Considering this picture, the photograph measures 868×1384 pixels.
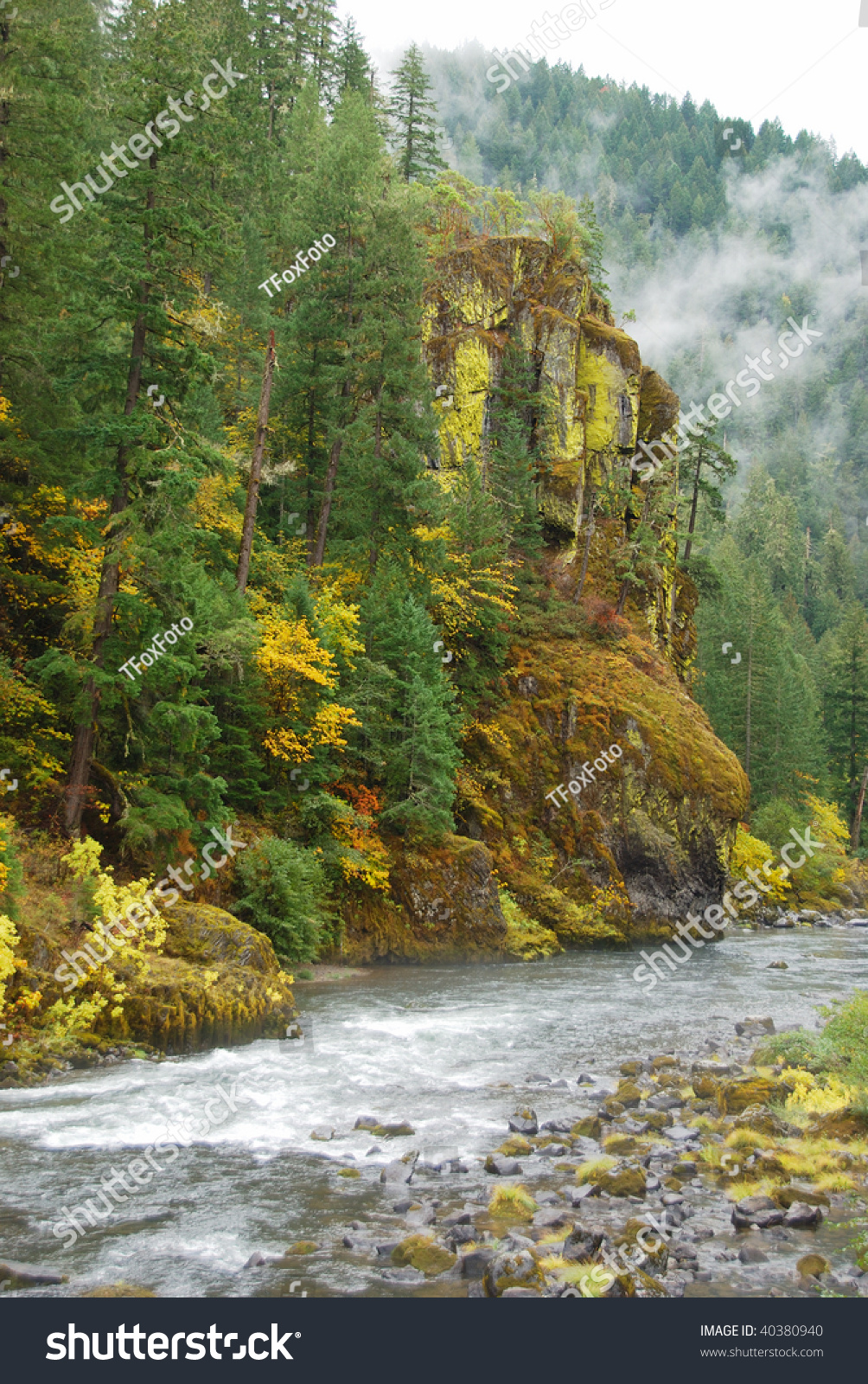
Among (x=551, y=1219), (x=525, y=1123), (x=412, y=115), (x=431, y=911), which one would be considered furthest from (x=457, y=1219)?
(x=412, y=115)

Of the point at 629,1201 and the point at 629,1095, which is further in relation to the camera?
the point at 629,1095

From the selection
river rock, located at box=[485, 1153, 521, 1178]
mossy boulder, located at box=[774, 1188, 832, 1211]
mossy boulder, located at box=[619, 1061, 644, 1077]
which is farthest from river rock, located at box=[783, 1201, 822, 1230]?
mossy boulder, located at box=[619, 1061, 644, 1077]

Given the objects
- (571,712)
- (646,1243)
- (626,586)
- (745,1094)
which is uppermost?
(626,586)

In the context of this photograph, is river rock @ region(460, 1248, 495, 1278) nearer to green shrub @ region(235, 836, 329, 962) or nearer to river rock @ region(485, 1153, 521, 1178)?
river rock @ region(485, 1153, 521, 1178)

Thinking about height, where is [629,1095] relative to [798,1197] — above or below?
below

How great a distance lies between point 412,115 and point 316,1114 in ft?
182

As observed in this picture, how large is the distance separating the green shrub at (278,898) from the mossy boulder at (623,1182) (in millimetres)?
11369

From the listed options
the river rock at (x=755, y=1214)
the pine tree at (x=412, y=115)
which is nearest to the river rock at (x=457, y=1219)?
the river rock at (x=755, y=1214)

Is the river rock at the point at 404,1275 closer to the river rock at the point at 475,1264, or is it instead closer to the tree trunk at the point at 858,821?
the river rock at the point at 475,1264

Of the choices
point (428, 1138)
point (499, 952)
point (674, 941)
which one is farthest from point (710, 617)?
point (428, 1138)

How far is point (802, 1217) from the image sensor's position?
9320mm

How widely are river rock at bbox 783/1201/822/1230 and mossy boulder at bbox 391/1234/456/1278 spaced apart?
3.48 metres

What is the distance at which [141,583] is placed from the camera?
1767 centimetres

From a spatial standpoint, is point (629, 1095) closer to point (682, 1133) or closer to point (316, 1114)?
point (682, 1133)
